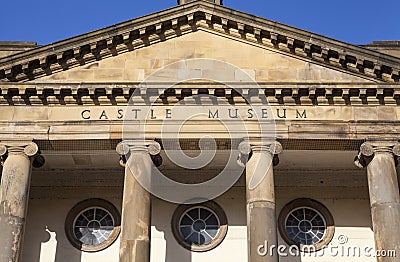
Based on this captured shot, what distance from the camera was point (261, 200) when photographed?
16.9 metres

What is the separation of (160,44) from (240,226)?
639 centimetres

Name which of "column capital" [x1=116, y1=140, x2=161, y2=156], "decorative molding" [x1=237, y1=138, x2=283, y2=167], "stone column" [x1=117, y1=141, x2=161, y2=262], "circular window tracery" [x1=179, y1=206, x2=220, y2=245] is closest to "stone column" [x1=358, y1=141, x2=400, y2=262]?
"decorative molding" [x1=237, y1=138, x2=283, y2=167]

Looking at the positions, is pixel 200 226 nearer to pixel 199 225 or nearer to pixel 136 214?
pixel 199 225

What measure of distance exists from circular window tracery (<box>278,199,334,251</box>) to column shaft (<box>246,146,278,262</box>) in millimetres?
3924

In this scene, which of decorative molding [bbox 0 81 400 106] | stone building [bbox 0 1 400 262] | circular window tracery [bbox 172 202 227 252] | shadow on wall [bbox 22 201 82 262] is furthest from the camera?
circular window tracery [bbox 172 202 227 252]

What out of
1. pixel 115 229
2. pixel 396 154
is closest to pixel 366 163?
pixel 396 154

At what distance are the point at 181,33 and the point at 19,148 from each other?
5.80 m

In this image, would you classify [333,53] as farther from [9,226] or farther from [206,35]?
[9,226]

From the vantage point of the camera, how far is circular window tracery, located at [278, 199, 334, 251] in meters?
20.6

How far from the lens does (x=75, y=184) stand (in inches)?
838

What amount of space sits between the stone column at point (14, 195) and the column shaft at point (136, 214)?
8.85 ft

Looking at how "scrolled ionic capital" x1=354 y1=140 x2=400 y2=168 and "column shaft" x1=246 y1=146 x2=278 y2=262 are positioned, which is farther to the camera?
"scrolled ionic capital" x1=354 y1=140 x2=400 y2=168

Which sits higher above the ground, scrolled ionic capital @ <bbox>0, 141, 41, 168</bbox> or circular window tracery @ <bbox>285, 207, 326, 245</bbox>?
scrolled ionic capital @ <bbox>0, 141, 41, 168</bbox>

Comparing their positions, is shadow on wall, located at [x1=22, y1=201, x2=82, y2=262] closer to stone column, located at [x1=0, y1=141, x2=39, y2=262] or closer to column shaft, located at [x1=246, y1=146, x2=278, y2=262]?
stone column, located at [x1=0, y1=141, x2=39, y2=262]
